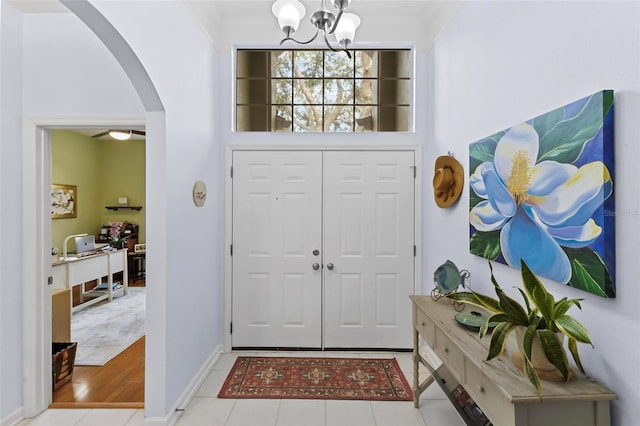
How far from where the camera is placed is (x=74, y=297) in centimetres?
464

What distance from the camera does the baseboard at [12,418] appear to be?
2.10 meters

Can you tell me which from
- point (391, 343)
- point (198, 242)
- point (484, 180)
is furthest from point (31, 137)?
point (391, 343)

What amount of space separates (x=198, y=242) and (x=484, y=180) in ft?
6.94

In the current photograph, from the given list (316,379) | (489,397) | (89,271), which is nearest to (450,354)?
(489,397)

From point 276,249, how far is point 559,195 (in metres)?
Result: 2.39

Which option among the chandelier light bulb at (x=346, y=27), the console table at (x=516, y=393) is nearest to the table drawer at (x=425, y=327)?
the console table at (x=516, y=393)

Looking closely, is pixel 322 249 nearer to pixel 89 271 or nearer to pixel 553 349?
pixel 553 349

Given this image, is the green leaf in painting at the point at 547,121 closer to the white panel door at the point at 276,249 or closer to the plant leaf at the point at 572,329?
the plant leaf at the point at 572,329

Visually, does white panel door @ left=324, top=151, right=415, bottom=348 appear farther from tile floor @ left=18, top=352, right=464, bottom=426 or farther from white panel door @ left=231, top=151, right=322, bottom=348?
tile floor @ left=18, top=352, right=464, bottom=426

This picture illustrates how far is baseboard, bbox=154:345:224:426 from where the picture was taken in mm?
2055

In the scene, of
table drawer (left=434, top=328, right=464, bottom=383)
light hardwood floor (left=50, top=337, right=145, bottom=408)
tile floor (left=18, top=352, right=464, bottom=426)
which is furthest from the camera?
light hardwood floor (left=50, top=337, right=145, bottom=408)

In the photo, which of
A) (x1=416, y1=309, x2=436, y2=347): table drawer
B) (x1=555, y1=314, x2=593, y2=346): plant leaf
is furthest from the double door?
(x1=555, y1=314, x2=593, y2=346): plant leaf

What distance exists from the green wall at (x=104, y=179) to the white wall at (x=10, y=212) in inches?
167

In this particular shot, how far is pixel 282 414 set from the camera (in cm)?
226
